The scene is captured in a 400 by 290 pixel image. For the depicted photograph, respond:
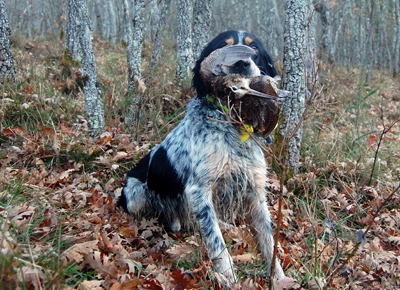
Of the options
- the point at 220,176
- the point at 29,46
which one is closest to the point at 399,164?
the point at 220,176

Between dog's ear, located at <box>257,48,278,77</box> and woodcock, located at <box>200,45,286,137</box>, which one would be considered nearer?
woodcock, located at <box>200,45,286,137</box>

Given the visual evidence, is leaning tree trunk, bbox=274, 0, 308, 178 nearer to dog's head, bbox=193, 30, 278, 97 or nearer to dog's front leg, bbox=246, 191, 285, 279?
dog's head, bbox=193, 30, 278, 97

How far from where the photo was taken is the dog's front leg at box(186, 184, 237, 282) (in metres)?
2.47

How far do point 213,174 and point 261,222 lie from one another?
638 mm

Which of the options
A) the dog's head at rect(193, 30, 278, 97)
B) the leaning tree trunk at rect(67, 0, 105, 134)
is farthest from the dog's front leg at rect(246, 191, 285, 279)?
the leaning tree trunk at rect(67, 0, 105, 134)

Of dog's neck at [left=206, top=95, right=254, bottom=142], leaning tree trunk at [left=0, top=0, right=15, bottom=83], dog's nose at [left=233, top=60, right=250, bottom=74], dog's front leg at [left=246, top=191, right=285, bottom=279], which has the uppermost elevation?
leaning tree trunk at [left=0, top=0, right=15, bottom=83]

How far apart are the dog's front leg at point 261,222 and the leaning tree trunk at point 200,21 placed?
194 inches

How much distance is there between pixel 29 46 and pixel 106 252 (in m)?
8.18

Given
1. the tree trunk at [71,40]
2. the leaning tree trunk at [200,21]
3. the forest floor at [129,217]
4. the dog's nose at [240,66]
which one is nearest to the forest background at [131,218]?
the forest floor at [129,217]

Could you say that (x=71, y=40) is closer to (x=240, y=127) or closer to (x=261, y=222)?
(x=240, y=127)

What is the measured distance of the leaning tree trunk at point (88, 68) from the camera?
4.29 m

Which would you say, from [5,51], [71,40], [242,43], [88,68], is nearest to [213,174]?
[242,43]

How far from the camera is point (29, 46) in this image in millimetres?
8766

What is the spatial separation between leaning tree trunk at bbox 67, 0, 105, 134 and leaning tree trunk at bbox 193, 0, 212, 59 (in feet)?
9.56
